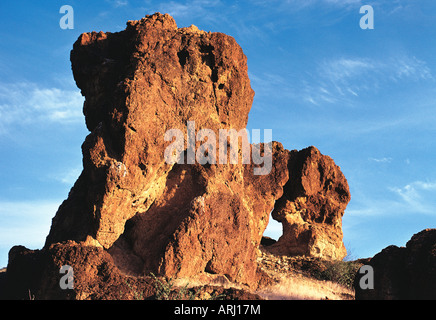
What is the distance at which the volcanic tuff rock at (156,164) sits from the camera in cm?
1802

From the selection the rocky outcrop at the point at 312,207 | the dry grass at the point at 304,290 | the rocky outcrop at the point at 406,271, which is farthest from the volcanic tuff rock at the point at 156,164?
the rocky outcrop at the point at 312,207

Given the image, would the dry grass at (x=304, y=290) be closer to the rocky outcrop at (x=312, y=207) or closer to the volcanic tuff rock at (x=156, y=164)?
the volcanic tuff rock at (x=156, y=164)

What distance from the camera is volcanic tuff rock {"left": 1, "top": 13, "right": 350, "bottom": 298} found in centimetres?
1802

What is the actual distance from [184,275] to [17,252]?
626 cm

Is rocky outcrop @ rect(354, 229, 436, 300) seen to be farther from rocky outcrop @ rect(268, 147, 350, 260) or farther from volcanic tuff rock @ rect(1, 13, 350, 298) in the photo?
rocky outcrop @ rect(268, 147, 350, 260)

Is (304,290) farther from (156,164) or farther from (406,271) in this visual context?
(156,164)

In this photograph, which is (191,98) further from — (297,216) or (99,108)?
(297,216)

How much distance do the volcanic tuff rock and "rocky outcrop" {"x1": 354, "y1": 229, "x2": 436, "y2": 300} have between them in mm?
6102

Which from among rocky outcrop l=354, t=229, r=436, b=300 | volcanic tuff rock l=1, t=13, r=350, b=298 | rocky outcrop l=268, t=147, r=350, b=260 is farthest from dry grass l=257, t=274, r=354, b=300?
rocky outcrop l=354, t=229, r=436, b=300

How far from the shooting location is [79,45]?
22.3 m

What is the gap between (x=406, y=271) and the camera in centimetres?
1466
